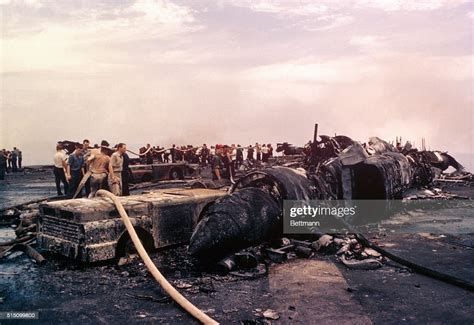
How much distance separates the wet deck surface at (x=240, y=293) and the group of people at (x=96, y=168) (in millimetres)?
2726

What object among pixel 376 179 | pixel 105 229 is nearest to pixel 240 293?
pixel 105 229

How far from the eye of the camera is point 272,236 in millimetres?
7773

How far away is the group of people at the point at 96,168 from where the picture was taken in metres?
9.51

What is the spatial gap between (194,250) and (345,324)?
106 inches

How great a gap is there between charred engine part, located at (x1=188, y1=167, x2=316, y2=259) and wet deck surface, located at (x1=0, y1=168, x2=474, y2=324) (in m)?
0.54

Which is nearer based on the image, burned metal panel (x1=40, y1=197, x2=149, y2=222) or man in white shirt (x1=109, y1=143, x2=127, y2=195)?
burned metal panel (x1=40, y1=197, x2=149, y2=222)

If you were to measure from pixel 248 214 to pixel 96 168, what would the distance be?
4635 mm

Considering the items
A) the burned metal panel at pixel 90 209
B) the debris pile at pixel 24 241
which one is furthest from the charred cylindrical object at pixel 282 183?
the debris pile at pixel 24 241

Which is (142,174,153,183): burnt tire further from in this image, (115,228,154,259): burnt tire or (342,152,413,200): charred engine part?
(115,228,154,259): burnt tire

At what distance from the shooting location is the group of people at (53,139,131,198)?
31.2ft

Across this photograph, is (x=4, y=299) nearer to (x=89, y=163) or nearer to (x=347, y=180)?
(x=89, y=163)

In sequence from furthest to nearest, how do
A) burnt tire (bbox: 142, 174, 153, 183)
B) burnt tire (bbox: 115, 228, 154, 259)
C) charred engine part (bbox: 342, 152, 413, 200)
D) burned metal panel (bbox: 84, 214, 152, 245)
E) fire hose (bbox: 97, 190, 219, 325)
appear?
burnt tire (bbox: 142, 174, 153, 183), charred engine part (bbox: 342, 152, 413, 200), burnt tire (bbox: 115, 228, 154, 259), burned metal panel (bbox: 84, 214, 152, 245), fire hose (bbox: 97, 190, 219, 325)

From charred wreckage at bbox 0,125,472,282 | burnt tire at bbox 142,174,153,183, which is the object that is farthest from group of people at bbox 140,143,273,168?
charred wreckage at bbox 0,125,472,282

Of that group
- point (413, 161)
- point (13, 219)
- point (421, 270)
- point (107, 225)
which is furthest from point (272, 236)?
point (413, 161)
